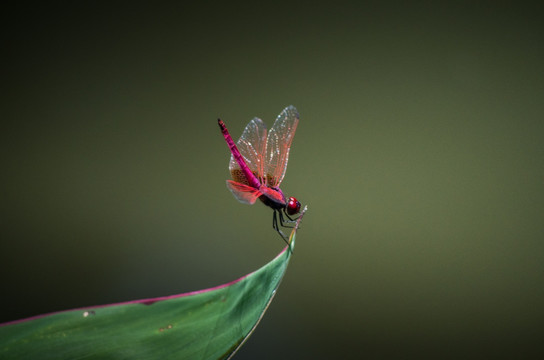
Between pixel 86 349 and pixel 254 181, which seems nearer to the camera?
pixel 86 349

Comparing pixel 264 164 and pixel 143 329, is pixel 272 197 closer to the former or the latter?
pixel 264 164

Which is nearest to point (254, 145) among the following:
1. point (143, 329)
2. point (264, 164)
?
point (264, 164)

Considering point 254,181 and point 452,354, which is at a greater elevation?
point 254,181

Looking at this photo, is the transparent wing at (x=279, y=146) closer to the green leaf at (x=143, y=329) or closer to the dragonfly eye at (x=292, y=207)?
the dragonfly eye at (x=292, y=207)

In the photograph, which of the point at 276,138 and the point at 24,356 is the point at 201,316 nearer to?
the point at 24,356

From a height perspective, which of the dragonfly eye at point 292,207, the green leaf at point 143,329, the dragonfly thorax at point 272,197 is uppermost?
the green leaf at point 143,329

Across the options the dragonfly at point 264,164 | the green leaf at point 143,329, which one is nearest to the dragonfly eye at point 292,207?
the dragonfly at point 264,164

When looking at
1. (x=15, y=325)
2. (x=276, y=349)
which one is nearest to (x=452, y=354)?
(x=276, y=349)
